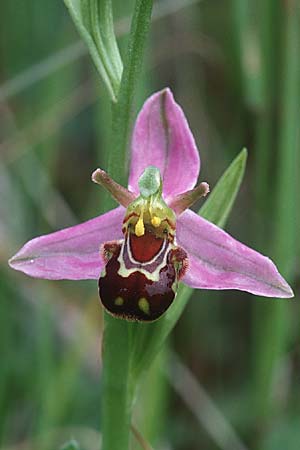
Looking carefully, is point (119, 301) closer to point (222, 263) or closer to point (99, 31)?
point (222, 263)

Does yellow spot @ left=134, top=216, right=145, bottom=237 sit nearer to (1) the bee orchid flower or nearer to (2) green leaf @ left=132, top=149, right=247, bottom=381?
(1) the bee orchid flower

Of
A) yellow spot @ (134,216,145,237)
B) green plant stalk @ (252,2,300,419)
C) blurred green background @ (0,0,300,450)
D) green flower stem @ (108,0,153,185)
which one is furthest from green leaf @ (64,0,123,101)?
green plant stalk @ (252,2,300,419)

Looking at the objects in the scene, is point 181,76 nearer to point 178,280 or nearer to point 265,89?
point 265,89

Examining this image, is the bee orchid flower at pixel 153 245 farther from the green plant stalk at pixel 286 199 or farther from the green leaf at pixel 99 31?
the green plant stalk at pixel 286 199

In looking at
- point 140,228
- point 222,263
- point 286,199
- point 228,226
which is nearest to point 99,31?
point 140,228

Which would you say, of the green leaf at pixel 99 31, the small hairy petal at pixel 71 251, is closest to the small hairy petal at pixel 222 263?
the small hairy petal at pixel 71 251

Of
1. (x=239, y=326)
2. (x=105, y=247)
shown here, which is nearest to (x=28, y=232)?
(x=239, y=326)
